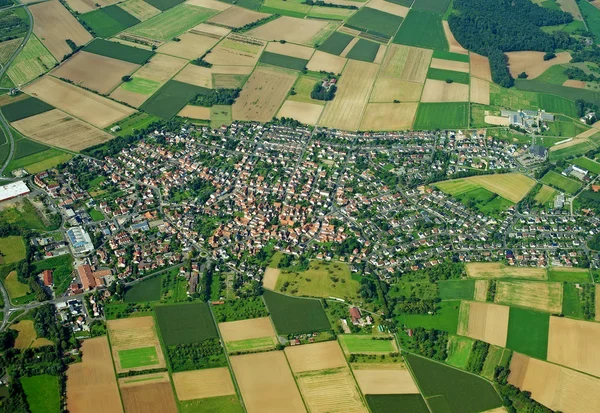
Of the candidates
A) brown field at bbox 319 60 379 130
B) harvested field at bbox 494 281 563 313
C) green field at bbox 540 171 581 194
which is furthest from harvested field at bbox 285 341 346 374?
brown field at bbox 319 60 379 130

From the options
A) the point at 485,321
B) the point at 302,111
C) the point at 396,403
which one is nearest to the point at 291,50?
the point at 302,111

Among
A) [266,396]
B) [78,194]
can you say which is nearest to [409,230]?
[266,396]

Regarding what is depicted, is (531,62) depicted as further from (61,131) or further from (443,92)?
(61,131)

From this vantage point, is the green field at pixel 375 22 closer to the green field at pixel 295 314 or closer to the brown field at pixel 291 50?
the brown field at pixel 291 50

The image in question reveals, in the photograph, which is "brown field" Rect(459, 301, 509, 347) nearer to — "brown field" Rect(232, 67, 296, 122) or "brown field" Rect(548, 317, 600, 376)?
"brown field" Rect(548, 317, 600, 376)

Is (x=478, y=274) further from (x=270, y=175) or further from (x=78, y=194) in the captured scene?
(x=78, y=194)

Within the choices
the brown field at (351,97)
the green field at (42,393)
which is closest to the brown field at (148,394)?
the green field at (42,393)
